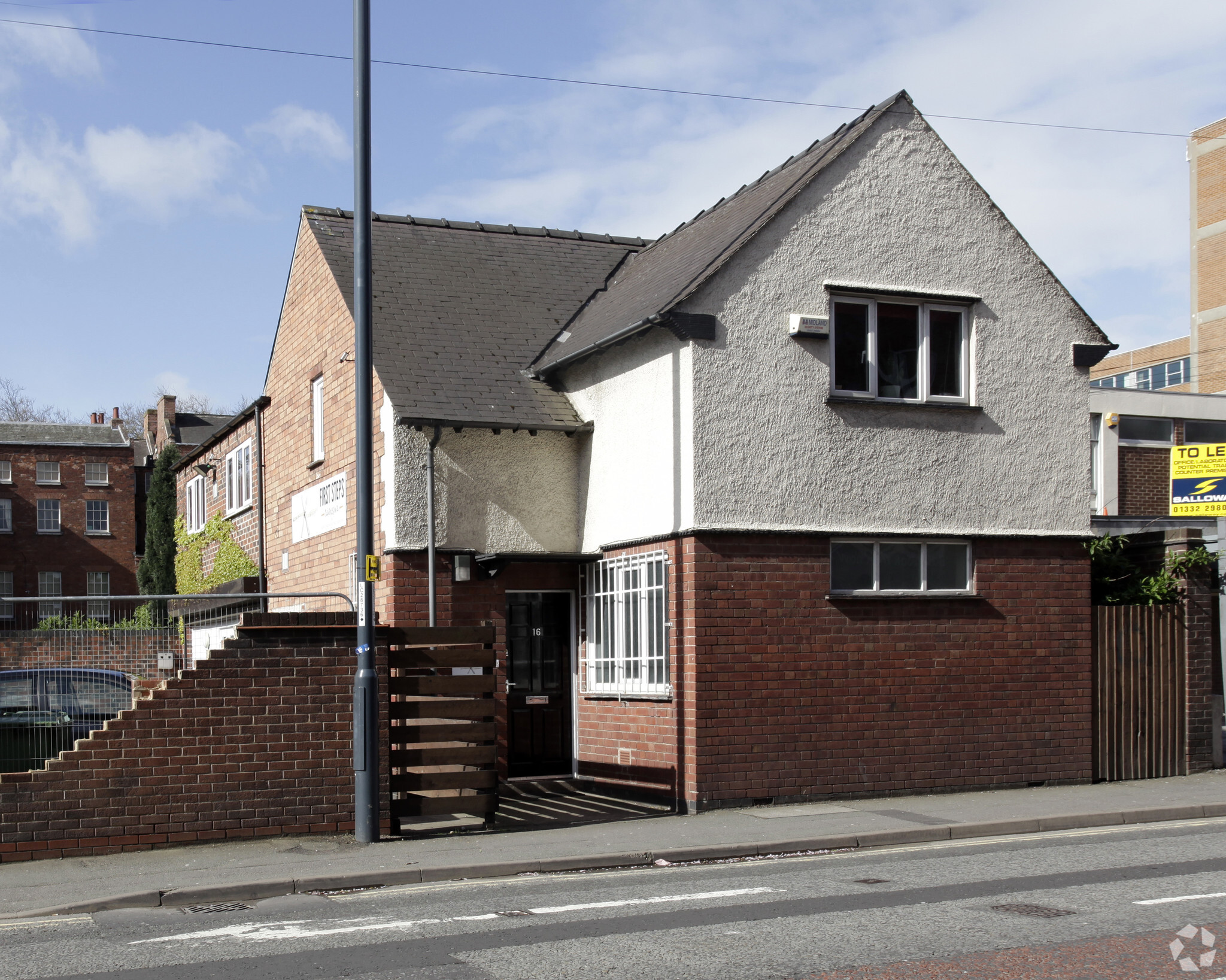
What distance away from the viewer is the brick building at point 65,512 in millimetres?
55531

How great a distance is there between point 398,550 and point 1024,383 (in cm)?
727

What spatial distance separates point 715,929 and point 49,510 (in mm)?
55085

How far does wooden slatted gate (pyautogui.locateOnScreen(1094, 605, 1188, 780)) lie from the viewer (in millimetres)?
14695

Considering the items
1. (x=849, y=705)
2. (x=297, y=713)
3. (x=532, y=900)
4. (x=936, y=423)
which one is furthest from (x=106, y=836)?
(x=936, y=423)

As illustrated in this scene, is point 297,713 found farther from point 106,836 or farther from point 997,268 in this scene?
point 997,268

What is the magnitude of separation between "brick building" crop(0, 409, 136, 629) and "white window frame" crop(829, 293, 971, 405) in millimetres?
47201

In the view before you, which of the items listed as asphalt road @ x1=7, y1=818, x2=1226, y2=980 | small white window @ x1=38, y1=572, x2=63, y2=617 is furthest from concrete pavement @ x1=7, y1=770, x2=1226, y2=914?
small white window @ x1=38, y1=572, x2=63, y2=617

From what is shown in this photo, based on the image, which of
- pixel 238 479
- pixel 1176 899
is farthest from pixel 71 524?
pixel 1176 899

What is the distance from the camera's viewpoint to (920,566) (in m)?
14.0

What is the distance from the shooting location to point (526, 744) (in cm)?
1549

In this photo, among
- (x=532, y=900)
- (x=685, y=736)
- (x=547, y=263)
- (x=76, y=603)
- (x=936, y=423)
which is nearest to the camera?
(x=532, y=900)

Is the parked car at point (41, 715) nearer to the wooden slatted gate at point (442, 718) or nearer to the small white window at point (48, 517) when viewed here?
the wooden slatted gate at point (442, 718)

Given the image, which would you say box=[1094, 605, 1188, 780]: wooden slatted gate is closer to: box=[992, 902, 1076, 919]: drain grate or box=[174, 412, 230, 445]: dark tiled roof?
box=[992, 902, 1076, 919]: drain grate

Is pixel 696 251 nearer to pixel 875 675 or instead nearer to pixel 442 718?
pixel 875 675
